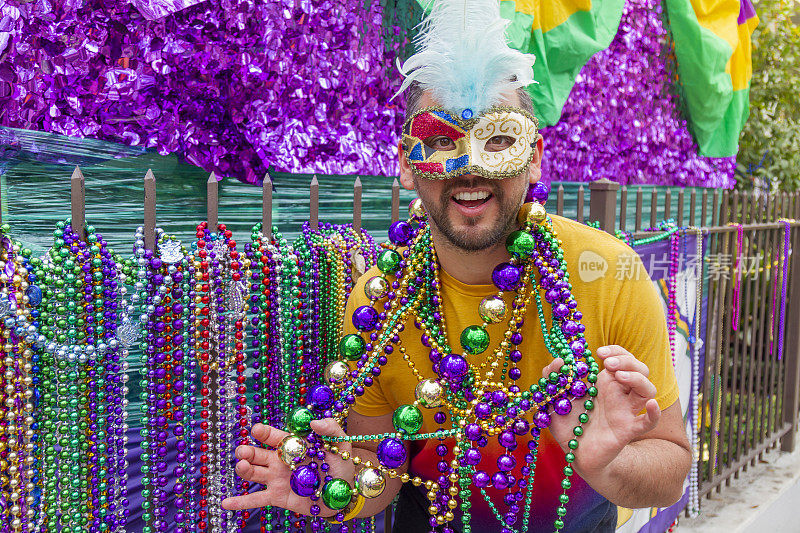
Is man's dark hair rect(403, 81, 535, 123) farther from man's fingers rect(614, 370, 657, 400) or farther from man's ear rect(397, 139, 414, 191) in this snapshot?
man's fingers rect(614, 370, 657, 400)

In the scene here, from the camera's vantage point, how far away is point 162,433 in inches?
75.2

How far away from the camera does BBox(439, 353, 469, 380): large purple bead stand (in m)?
1.71

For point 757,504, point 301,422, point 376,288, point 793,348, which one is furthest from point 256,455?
point 793,348

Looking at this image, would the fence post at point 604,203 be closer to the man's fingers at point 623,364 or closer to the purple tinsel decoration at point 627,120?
the purple tinsel decoration at point 627,120

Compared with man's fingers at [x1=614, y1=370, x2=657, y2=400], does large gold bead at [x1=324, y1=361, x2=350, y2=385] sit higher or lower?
lower

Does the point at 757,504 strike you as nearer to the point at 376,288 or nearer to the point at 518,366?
the point at 518,366

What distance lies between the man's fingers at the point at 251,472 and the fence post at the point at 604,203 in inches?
85.2

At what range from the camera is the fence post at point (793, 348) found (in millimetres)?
5780

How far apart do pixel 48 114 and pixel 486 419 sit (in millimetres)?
1828

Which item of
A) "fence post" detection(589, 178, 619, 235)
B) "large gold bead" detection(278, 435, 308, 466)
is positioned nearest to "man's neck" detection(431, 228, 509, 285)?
"large gold bead" detection(278, 435, 308, 466)

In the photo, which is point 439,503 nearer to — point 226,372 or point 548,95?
point 226,372

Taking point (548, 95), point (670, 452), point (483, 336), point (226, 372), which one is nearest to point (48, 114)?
point (226, 372)

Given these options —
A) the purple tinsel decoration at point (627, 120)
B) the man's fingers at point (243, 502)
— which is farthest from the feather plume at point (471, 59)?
the purple tinsel decoration at point (627, 120)

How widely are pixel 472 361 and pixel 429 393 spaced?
0.87 feet
